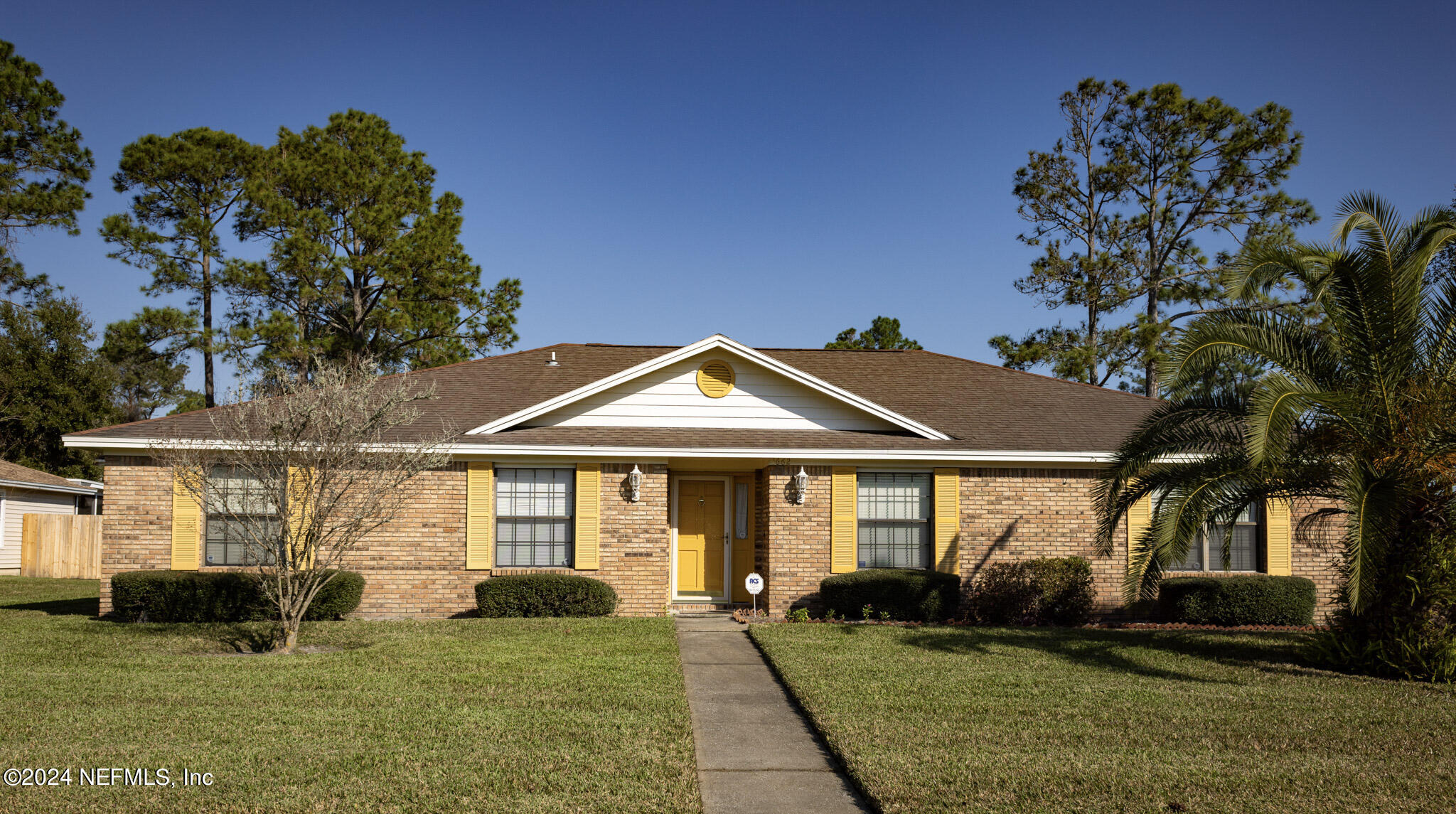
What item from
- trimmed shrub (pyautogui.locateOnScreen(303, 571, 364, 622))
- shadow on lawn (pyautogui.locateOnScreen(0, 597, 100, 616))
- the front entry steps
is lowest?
shadow on lawn (pyautogui.locateOnScreen(0, 597, 100, 616))

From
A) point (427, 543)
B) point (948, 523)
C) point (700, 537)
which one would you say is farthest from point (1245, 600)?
point (427, 543)

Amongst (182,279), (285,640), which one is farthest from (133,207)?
(285,640)

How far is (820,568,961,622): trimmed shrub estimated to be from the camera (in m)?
14.7

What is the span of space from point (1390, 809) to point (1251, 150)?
2749cm

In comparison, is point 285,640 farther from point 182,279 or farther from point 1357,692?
point 182,279

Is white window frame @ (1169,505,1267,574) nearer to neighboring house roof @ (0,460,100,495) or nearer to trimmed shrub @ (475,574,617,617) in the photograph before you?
trimmed shrub @ (475,574,617,617)

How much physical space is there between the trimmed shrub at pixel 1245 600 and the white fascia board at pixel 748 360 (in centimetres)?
445

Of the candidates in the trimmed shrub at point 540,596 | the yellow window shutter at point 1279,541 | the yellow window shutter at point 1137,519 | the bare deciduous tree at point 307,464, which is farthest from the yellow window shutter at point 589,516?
the yellow window shutter at point 1279,541

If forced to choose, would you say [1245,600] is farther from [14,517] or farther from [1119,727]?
[14,517]

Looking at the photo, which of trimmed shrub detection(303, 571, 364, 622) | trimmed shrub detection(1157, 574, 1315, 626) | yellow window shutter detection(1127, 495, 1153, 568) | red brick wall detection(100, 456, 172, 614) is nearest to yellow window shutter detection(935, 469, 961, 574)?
yellow window shutter detection(1127, 495, 1153, 568)

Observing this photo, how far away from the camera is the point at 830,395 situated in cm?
1579

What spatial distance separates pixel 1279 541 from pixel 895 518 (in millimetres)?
6304

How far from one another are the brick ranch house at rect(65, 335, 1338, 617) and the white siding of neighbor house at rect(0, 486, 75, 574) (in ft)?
52.8

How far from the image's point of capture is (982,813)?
19.3 feet
